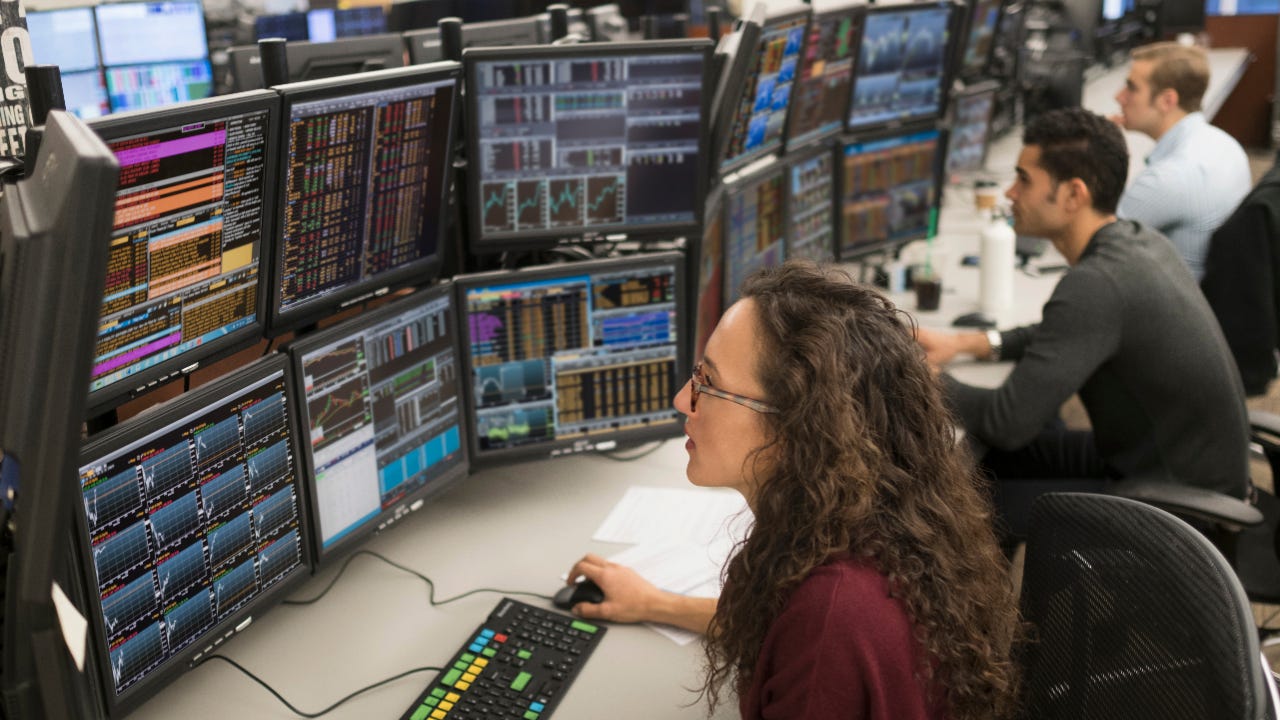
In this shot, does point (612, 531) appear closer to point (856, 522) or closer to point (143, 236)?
point (856, 522)

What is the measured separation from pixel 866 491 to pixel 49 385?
2.90ft

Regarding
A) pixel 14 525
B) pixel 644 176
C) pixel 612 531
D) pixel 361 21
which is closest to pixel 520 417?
pixel 612 531

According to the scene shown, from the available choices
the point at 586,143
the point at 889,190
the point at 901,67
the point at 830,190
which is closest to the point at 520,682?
the point at 586,143

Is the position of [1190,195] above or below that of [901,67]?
below

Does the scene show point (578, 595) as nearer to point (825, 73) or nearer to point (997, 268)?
point (825, 73)

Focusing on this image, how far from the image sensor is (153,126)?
1.31 m

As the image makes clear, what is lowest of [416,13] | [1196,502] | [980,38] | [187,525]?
[1196,502]

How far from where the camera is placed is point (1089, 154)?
2654 mm

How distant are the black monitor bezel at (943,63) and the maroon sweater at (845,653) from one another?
2.29 meters

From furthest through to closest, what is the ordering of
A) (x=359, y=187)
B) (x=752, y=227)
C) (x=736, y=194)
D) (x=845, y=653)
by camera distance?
(x=752, y=227)
(x=736, y=194)
(x=359, y=187)
(x=845, y=653)

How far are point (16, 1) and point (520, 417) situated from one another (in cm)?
106

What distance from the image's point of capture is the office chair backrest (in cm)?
119

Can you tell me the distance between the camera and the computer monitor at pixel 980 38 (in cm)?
455

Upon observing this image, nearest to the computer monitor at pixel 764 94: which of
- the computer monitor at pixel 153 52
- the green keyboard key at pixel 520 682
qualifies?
the green keyboard key at pixel 520 682
